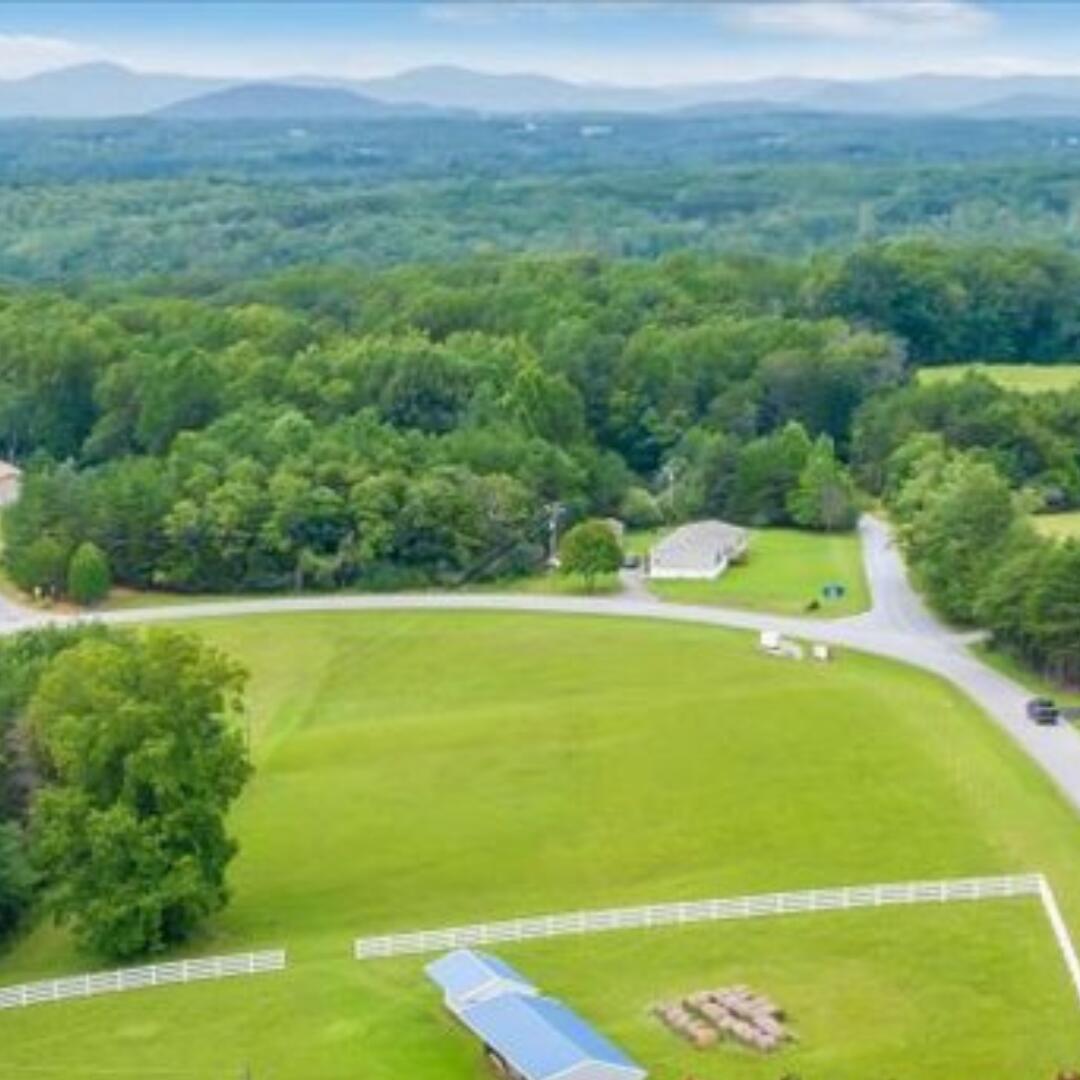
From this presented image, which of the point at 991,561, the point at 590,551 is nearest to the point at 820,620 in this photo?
the point at 991,561

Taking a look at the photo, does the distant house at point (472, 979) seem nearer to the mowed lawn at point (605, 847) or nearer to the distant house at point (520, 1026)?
the distant house at point (520, 1026)

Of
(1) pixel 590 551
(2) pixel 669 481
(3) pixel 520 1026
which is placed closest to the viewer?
(3) pixel 520 1026

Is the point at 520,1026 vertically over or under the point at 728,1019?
over

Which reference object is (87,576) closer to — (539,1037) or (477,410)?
(477,410)

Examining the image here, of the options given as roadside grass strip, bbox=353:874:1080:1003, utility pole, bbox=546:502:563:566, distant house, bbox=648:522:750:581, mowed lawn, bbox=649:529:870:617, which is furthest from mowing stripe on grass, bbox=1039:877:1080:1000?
utility pole, bbox=546:502:563:566

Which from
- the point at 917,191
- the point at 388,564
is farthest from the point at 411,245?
the point at 388,564

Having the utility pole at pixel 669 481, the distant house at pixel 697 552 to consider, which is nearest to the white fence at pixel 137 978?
the distant house at pixel 697 552
